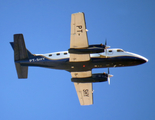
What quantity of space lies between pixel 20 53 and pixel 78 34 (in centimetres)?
774

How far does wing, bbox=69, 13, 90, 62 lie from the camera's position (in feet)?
85.8

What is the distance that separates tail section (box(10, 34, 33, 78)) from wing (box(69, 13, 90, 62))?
225 inches

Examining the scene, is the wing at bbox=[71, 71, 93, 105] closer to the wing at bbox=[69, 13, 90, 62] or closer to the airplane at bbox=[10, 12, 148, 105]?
the airplane at bbox=[10, 12, 148, 105]

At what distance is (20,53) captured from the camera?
30.0m

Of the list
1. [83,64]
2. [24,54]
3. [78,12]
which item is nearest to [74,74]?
[83,64]

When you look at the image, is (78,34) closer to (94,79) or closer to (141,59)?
(94,79)

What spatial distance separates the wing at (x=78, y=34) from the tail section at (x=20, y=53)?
18.7 ft

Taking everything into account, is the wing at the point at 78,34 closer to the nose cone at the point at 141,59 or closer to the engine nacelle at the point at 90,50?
the engine nacelle at the point at 90,50

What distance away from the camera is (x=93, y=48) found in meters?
28.0

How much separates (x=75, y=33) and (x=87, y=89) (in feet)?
34.0

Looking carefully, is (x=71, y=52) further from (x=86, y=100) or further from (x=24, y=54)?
(x=86, y=100)

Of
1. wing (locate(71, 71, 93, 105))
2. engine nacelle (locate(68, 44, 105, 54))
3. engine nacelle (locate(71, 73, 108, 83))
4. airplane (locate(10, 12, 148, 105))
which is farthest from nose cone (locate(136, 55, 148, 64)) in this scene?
wing (locate(71, 71, 93, 105))

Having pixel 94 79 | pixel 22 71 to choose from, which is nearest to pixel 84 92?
pixel 94 79

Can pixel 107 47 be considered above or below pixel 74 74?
above
